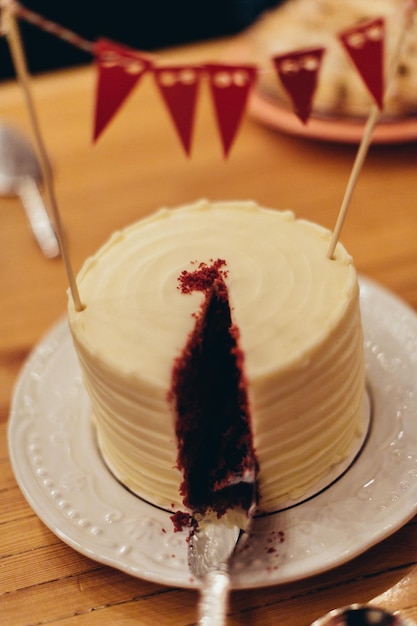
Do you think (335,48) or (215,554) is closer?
(215,554)

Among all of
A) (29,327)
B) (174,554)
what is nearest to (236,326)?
(174,554)

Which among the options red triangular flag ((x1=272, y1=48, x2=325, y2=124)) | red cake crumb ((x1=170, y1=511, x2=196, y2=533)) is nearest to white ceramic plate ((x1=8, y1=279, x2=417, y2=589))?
red cake crumb ((x1=170, y1=511, x2=196, y2=533))

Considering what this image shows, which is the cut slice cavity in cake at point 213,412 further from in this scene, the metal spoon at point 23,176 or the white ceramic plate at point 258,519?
the metal spoon at point 23,176

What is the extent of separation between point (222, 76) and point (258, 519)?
0.78 metres

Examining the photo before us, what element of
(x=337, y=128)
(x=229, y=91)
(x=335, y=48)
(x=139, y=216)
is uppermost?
(x=229, y=91)

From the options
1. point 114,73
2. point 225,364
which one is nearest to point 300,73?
point 114,73

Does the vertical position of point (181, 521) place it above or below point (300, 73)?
below

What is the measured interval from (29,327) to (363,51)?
41.5 inches

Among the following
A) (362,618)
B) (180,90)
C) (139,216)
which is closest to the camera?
(362,618)

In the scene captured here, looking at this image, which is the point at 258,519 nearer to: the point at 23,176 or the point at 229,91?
the point at 229,91

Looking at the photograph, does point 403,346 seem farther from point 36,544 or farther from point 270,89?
point 270,89

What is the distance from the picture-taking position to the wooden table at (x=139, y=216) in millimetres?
1073

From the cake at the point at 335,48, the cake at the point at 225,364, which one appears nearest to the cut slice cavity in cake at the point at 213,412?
the cake at the point at 225,364

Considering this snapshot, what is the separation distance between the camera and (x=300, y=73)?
121 cm
